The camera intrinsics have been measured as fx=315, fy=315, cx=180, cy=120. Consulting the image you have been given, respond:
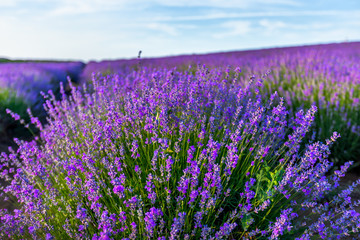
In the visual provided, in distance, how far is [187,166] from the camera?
1825mm

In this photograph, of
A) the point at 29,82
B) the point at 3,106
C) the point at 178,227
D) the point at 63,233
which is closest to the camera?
the point at 178,227

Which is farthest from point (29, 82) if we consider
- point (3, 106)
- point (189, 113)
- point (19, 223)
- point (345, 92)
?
point (345, 92)

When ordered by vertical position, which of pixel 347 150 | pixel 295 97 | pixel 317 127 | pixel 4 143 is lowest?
pixel 4 143

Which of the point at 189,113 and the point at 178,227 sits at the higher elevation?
the point at 189,113

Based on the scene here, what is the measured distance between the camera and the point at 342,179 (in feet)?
13.2

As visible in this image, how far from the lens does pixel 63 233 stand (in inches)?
84.6

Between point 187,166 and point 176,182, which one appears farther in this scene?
point 176,182

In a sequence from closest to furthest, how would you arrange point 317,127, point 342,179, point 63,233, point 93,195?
point 93,195, point 63,233, point 342,179, point 317,127

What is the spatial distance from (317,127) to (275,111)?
2.53 metres

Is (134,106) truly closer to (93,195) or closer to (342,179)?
(93,195)

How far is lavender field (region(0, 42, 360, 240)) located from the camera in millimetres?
1820

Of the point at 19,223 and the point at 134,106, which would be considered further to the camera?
the point at 19,223

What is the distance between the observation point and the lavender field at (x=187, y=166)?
1.82 m

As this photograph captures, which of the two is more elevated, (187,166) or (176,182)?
(187,166)
